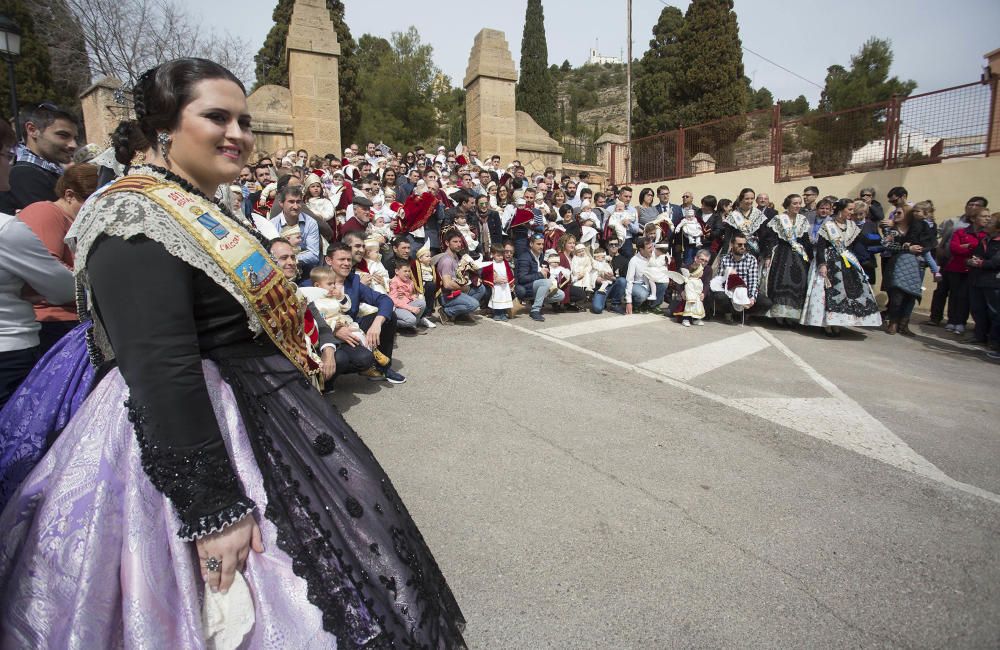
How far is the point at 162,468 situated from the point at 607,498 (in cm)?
255

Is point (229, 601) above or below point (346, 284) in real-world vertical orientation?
below

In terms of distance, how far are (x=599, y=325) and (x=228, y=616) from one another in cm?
727

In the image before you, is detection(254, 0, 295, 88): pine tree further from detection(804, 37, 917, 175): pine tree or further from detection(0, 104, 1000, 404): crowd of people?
detection(804, 37, 917, 175): pine tree

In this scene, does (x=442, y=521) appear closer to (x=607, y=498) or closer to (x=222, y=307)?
(x=607, y=498)

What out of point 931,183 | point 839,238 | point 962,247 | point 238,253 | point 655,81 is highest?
point 655,81

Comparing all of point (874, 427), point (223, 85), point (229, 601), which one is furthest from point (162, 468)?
point (874, 427)

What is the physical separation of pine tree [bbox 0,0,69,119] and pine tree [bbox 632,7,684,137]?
26104 mm

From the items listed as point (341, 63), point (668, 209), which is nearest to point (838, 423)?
point (668, 209)

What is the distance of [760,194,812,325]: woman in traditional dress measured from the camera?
7.91 metres

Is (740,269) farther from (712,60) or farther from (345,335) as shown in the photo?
(712,60)

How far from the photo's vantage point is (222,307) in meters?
1.33

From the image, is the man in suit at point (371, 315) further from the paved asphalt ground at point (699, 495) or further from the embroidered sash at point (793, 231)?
the embroidered sash at point (793, 231)

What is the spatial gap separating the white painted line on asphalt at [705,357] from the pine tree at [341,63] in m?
20.6

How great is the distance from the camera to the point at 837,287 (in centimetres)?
763
